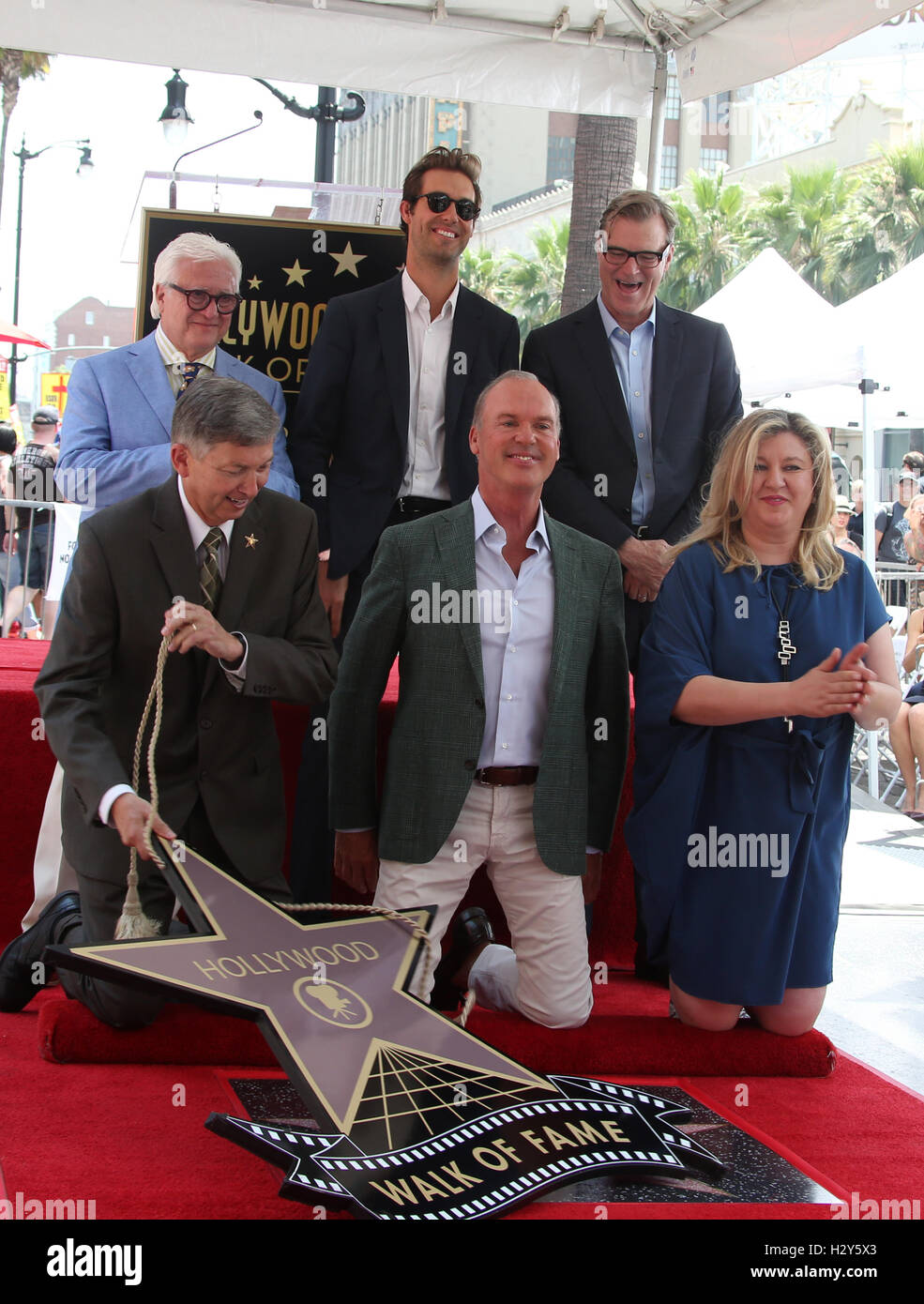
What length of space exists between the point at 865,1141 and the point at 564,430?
235 centimetres

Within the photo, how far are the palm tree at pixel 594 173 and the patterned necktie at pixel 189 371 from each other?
563cm

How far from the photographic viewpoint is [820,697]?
127 inches

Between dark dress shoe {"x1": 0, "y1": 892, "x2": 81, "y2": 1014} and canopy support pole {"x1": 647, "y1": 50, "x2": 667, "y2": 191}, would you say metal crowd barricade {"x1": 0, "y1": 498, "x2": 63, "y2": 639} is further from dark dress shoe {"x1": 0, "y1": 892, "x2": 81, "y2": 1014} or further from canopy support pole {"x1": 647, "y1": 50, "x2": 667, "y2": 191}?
dark dress shoe {"x1": 0, "y1": 892, "x2": 81, "y2": 1014}

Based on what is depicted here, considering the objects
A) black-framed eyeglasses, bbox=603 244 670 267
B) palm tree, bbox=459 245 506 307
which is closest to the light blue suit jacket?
black-framed eyeglasses, bbox=603 244 670 267

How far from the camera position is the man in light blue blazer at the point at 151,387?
3.87 metres

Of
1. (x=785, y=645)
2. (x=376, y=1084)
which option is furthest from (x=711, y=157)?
(x=376, y=1084)

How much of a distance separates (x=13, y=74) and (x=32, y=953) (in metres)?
24.7

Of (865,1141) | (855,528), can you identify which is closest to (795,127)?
(855,528)

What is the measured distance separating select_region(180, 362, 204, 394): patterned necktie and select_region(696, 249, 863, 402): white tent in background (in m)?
5.90

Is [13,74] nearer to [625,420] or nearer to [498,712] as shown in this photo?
[625,420]

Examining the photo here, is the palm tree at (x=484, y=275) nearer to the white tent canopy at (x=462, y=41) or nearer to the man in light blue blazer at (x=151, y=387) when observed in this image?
the white tent canopy at (x=462, y=41)

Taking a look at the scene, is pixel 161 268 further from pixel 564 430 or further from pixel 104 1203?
pixel 104 1203

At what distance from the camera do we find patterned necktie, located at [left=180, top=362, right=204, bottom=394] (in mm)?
3947

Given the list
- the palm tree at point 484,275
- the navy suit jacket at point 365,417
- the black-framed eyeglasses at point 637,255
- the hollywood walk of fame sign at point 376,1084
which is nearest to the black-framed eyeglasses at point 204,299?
the navy suit jacket at point 365,417
